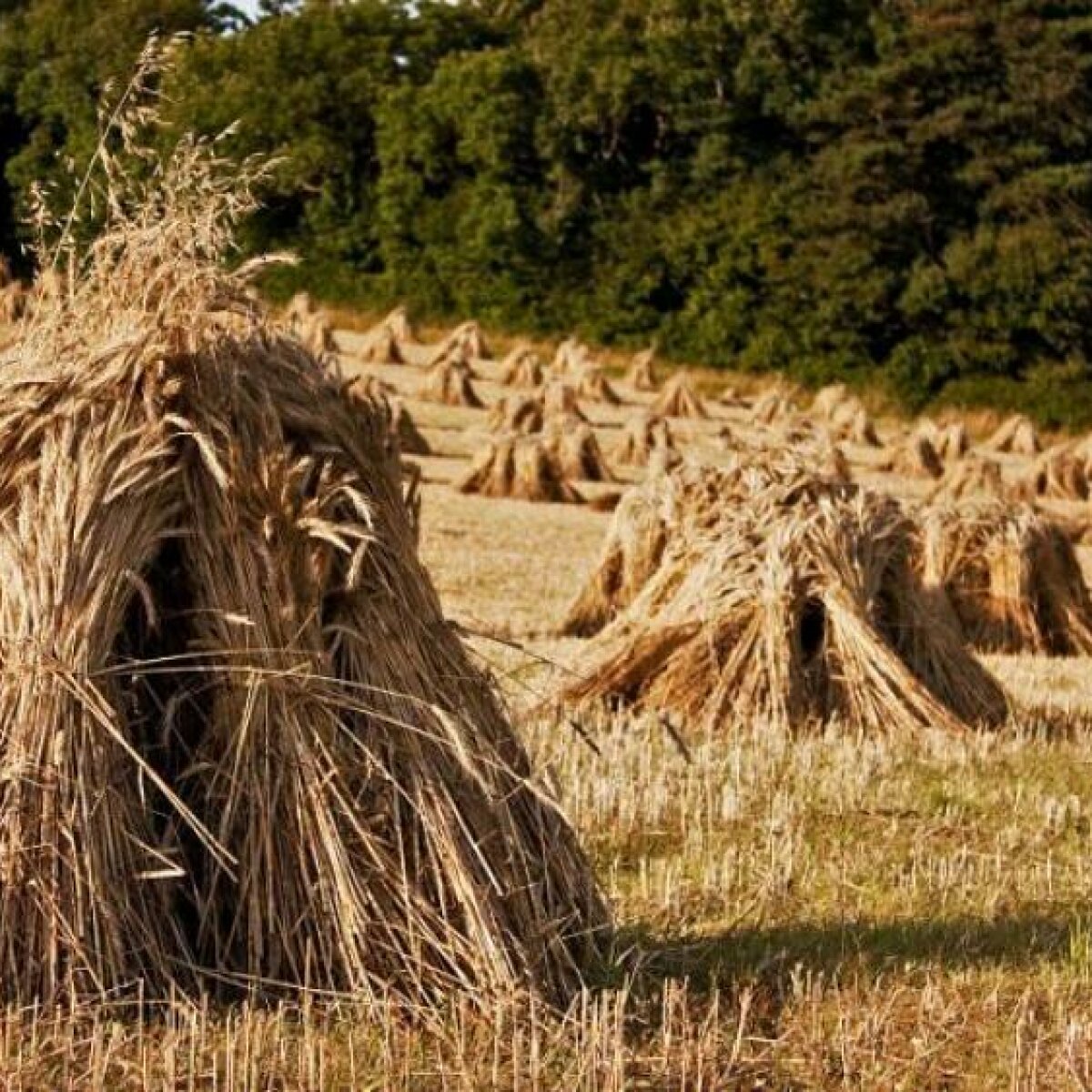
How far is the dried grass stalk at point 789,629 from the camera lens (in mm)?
9867

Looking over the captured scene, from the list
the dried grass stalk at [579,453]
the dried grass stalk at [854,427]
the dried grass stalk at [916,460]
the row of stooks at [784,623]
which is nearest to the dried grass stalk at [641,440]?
the dried grass stalk at [579,453]

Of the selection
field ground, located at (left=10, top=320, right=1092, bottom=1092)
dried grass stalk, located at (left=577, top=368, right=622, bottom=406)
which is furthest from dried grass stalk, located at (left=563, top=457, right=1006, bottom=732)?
dried grass stalk, located at (left=577, top=368, right=622, bottom=406)

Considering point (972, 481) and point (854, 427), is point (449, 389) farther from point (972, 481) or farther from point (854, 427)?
point (972, 481)

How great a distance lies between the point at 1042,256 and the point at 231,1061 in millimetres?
34382

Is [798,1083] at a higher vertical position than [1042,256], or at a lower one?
lower

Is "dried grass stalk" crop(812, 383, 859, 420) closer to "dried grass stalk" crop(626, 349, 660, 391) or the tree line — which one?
the tree line

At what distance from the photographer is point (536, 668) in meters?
11.1

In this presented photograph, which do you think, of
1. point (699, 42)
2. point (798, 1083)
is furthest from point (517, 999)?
point (699, 42)

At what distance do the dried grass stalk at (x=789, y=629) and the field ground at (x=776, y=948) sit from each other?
35cm

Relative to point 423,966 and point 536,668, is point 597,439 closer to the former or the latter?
point 536,668

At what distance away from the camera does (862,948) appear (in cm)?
563

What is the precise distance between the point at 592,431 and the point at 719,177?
44.6 ft

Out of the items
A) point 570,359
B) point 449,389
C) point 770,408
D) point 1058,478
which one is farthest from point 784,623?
point 570,359

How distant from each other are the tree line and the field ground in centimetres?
2802
